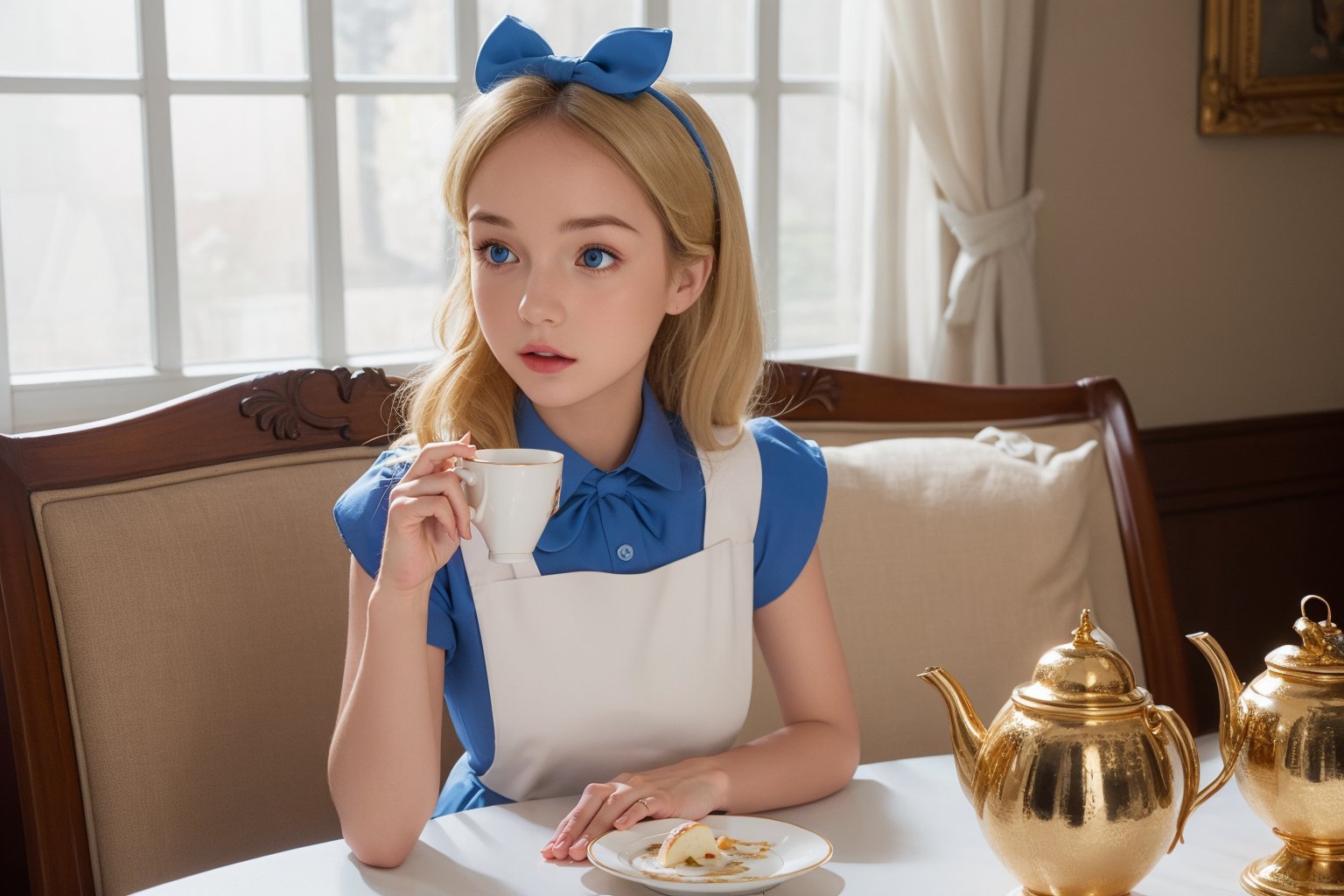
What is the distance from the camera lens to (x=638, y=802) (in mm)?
1270

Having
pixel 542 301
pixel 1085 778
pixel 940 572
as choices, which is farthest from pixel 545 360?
pixel 940 572

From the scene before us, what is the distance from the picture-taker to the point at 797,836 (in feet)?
3.86

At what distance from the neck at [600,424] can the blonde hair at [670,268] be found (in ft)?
0.21

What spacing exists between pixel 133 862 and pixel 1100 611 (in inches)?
62.4

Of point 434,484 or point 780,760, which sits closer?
point 434,484

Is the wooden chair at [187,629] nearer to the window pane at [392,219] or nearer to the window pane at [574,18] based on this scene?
the window pane at [392,219]

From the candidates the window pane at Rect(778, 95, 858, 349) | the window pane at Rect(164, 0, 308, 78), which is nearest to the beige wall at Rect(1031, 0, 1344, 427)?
the window pane at Rect(778, 95, 858, 349)

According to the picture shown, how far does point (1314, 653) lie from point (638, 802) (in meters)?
0.59

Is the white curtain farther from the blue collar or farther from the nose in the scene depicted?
the nose

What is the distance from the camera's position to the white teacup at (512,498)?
1.14 meters

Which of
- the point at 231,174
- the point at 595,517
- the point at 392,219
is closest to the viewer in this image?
the point at 595,517

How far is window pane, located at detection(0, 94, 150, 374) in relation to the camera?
2.28 meters

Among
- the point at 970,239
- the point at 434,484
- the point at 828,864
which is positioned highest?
the point at 970,239

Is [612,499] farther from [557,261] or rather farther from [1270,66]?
[1270,66]
